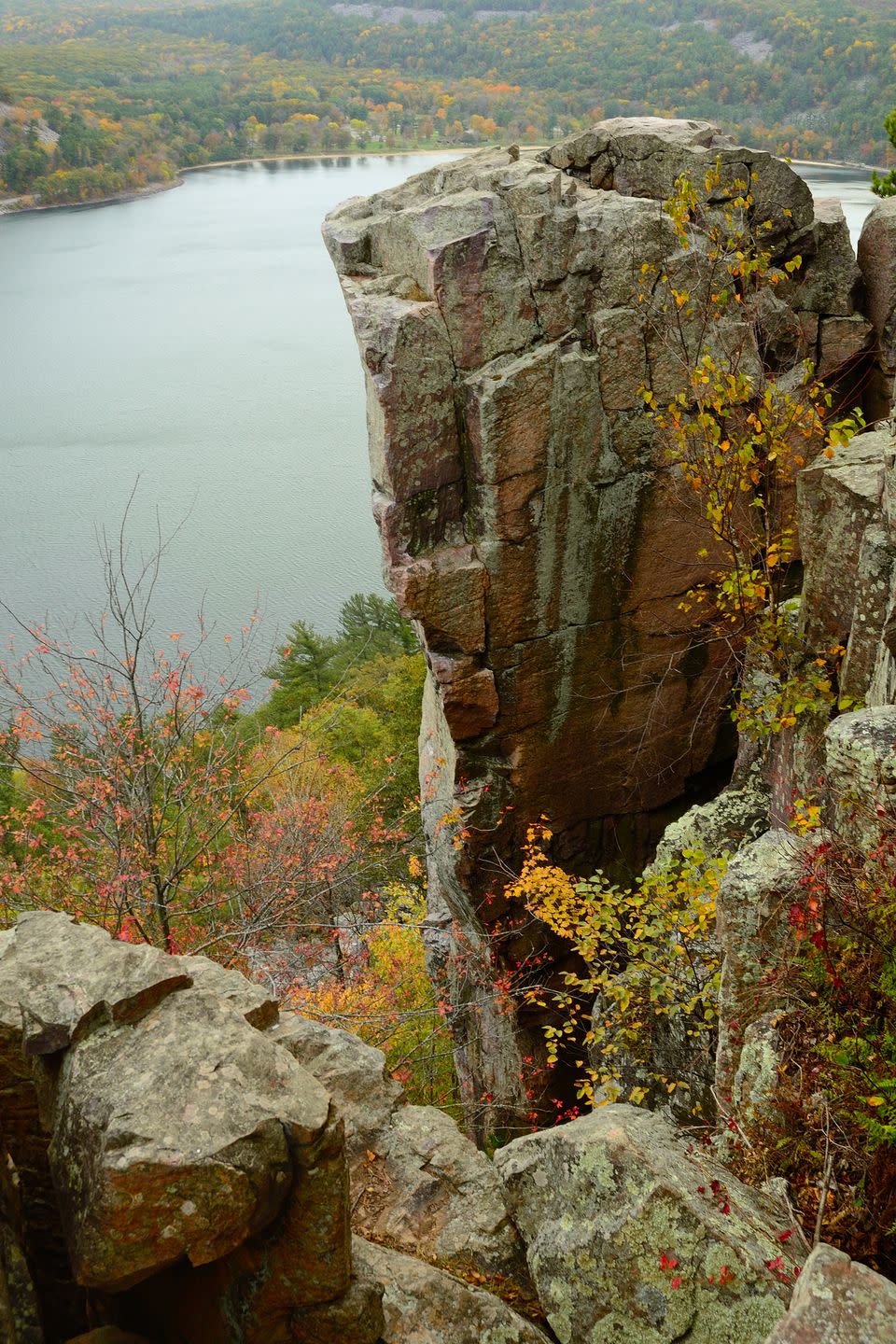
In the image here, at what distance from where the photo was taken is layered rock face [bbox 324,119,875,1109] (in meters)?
10.4

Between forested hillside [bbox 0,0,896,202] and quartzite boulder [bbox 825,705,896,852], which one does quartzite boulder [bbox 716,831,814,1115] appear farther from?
forested hillside [bbox 0,0,896,202]

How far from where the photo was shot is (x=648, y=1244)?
199 inches

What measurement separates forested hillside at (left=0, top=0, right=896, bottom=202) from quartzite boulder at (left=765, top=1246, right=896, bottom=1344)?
27.1 m

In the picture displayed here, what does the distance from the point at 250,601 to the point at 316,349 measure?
25.7m

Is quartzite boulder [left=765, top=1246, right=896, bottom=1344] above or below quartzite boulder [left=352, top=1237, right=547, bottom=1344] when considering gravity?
above

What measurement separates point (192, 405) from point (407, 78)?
33320 mm

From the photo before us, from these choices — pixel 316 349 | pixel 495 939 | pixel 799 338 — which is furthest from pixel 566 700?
pixel 316 349

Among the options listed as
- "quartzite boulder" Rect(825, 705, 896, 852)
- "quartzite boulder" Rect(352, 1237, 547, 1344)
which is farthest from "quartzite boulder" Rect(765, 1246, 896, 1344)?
"quartzite boulder" Rect(825, 705, 896, 852)

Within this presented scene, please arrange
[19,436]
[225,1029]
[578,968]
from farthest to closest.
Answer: [19,436] < [578,968] < [225,1029]

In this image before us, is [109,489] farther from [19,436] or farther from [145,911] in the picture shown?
[145,911]

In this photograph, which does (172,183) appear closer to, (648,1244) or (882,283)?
(882,283)

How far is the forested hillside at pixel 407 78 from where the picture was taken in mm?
33500

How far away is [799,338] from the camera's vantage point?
11.2 m

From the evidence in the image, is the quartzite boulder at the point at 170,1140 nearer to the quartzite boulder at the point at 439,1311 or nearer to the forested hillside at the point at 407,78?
the quartzite boulder at the point at 439,1311
